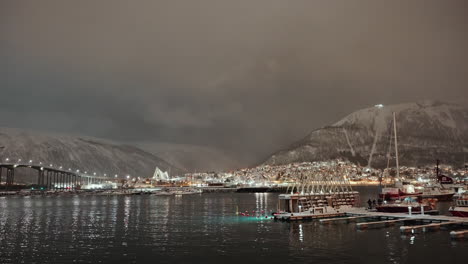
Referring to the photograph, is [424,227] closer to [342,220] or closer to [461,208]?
[461,208]

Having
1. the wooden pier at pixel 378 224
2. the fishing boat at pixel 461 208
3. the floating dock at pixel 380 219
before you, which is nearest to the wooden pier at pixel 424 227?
the floating dock at pixel 380 219

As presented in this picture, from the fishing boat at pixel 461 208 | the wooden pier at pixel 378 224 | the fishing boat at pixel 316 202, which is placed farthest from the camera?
the fishing boat at pixel 316 202

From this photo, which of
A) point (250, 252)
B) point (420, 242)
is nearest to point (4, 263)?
point (250, 252)

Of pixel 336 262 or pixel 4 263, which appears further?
pixel 4 263

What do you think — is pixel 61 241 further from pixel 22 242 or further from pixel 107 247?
pixel 107 247

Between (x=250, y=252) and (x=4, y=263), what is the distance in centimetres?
1647

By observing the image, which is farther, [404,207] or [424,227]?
[404,207]

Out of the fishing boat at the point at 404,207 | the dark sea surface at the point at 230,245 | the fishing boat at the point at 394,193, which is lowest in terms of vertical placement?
the dark sea surface at the point at 230,245

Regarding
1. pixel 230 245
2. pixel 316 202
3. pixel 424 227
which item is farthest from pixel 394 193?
pixel 230 245

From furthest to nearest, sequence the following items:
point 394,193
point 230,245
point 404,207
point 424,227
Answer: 1. point 394,193
2. point 404,207
3. point 424,227
4. point 230,245

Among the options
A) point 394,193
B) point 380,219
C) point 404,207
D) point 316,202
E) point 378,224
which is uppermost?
point 394,193

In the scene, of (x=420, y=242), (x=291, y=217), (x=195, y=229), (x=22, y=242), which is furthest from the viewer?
(x=291, y=217)

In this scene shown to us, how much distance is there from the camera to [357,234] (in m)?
34.6

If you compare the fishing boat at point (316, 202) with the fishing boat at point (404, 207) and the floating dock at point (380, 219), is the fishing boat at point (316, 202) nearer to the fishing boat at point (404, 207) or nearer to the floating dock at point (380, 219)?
the floating dock at point (380, 219)
